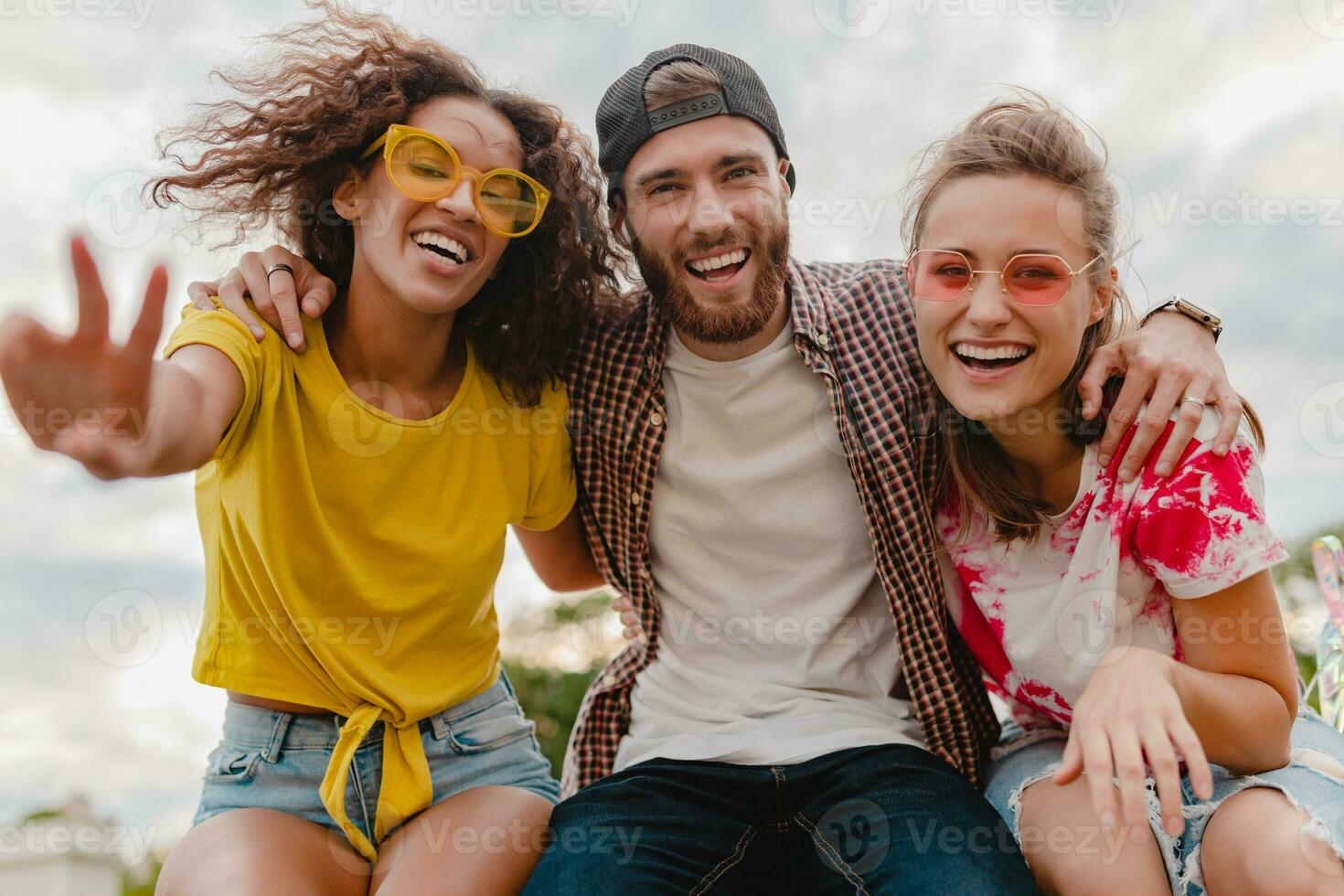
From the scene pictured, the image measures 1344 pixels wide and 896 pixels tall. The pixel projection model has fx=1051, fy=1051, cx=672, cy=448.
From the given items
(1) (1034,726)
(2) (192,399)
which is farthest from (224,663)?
(1) (1034,726)

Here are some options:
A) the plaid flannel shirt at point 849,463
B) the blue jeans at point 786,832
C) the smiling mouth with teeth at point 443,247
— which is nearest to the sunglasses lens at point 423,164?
the smiling mouth with teeth at point 443,247

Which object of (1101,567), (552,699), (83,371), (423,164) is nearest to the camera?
(83,371)

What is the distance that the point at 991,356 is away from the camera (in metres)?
2.48

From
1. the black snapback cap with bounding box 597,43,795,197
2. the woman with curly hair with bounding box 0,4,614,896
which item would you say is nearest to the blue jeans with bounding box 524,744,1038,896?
the woman with curly hair with bounding box 0,4,614,896

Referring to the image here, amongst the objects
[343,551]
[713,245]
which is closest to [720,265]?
[713,245]

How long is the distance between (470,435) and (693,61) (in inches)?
51.5

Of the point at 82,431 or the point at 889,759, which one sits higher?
the point at 82,431

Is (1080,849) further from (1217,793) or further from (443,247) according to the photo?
(443,247)

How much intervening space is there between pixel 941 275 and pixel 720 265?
0.74 metres

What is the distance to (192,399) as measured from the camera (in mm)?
2262

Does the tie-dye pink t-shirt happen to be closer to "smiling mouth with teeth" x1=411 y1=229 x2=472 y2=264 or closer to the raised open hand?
"smiling mouth with teeth" x1=411 y1=229 x2=472 y2=264

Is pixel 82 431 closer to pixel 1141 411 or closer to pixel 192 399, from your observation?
pixel 192 399

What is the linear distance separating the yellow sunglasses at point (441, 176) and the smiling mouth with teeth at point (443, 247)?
0.29ft

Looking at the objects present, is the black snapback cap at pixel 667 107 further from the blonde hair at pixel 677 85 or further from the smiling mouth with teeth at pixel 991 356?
the smiling mouth with teeth at pixel 991 356
